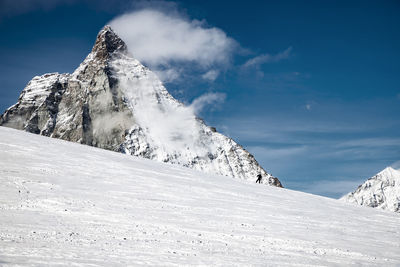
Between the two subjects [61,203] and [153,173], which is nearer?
[61,203]

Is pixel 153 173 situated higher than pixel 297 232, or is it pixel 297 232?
pixel 153 173

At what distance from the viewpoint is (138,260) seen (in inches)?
353

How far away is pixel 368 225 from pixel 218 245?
1196cm

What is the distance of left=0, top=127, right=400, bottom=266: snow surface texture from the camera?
947cm

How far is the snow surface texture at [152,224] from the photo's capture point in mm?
9469

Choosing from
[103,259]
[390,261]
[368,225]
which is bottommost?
[103,259]

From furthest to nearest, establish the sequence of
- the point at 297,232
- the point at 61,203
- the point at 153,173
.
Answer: the point at 153,173 < the point at 297,232 < the point at 61,203

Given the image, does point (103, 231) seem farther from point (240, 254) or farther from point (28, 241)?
point (240, 254)

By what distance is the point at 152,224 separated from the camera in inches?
496

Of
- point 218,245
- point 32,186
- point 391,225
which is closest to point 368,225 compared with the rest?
point 391,225

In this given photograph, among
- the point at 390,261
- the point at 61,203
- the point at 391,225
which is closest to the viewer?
the point at 390,261

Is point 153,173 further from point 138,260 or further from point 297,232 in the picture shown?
point 138,260

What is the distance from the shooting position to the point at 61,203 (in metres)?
13.5

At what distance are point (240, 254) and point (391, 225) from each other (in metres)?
14.4
